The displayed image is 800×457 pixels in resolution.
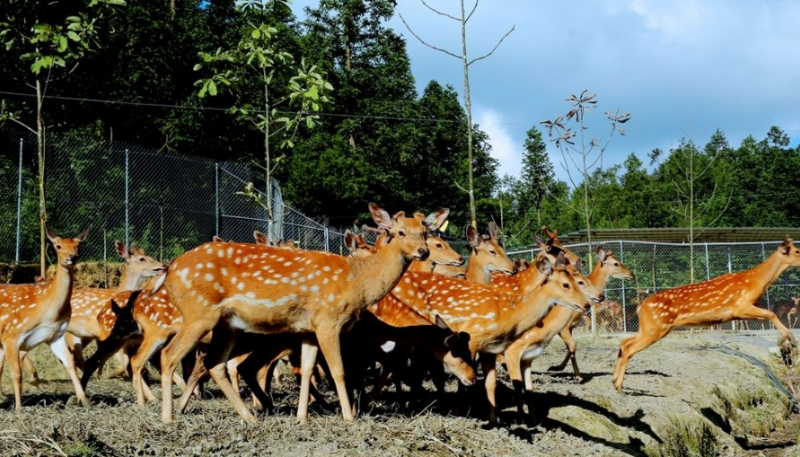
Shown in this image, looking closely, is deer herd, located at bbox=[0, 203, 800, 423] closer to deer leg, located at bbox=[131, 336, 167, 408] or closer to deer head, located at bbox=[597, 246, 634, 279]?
deer leg, located at bbox=[131, 336, 167, 408]

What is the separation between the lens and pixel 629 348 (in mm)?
11898

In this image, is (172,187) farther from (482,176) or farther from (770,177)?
(770,177)

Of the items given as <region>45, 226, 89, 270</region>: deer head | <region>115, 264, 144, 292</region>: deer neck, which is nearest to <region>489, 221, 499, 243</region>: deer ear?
<region>115, 264, 144, 292</region>: deer neck

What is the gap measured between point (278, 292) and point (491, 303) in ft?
7.43

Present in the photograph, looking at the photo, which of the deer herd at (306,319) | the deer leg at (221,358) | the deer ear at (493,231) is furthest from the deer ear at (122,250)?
the deer ear at (493,231)

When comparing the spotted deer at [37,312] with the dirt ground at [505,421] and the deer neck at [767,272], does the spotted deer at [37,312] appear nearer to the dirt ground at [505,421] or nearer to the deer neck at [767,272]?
the dirt ground at [505,421]

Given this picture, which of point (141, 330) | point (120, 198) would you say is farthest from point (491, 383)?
point (120, 198)

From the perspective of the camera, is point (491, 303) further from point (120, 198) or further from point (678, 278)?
point (678, 278)

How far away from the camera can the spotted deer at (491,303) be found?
346 inches

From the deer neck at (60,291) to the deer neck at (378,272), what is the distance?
3.14 m

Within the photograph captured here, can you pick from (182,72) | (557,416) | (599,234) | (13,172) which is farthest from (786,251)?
(182,72)

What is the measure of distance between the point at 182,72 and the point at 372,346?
84.6 feet

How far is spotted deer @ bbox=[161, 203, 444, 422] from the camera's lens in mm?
7574

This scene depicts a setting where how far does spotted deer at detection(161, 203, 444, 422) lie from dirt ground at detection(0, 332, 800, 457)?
55 centimetres
